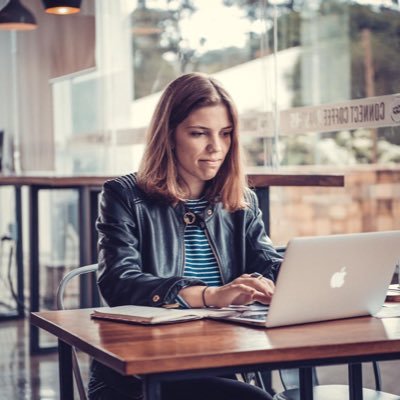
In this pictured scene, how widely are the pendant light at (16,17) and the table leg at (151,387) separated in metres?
5.96

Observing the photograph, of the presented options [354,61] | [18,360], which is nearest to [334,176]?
[354,61]

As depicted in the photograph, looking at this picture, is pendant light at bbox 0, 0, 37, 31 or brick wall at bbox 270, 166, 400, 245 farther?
pendant light at bbox 0, 0, 37, 31

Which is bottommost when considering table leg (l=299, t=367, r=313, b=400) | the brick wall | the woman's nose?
table leg (l=299, t=367, r=313, b=400)

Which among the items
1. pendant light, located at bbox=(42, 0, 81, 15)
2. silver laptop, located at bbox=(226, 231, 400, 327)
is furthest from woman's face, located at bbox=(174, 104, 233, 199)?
pendant light, located at bbox=(42, 0, 81, 15)

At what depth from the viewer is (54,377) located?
480cm

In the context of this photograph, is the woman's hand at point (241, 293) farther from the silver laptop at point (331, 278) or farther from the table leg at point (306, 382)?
the table leg at point (306, 382)

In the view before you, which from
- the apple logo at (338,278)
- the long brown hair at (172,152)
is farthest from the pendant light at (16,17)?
the apple logo at (338,278)

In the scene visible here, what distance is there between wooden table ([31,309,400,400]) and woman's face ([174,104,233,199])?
0.60m

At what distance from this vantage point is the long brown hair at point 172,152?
2.43m

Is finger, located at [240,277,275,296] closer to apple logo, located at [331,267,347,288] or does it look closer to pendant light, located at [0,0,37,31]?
apple logo, located at [331,267,347,288]

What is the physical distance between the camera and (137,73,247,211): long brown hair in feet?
7.97

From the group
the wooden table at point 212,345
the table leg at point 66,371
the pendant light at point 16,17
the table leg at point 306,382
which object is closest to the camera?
the wooden table at point 212,345

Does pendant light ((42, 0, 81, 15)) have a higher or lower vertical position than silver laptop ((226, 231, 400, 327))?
higher

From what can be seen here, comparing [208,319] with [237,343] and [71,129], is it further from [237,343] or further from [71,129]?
[71,129]
